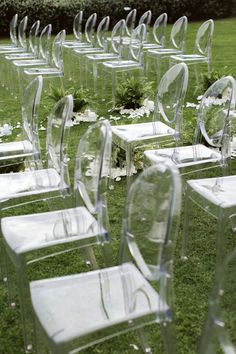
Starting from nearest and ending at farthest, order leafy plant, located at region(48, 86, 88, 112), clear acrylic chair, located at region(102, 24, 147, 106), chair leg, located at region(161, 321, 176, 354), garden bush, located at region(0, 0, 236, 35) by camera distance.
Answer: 1. chair leg, located at region(161, 321, 176, 354)
2. leafy plant, located at region(48, 86, 88, 112)
3. clear acrylic chair, located at region(102, 24, 147, 106)
4. garden bush, located at region(0, 0, 236, 35)

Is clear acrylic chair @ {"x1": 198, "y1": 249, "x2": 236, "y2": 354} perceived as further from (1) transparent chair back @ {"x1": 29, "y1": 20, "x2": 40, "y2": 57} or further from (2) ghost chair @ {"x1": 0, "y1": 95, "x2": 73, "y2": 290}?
(1) transparent chair back @ {"x1": 29, "y1": 20, "x2": 40, "y2": 57}

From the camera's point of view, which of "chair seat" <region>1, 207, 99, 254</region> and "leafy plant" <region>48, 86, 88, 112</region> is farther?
"leafy plant" <region>48, 86, 88, 112</region>

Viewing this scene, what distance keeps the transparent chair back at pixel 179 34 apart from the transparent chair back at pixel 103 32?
0.84m

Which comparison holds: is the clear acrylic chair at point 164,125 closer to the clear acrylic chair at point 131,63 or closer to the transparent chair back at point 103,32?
the clear acrylic chair at point 131,63

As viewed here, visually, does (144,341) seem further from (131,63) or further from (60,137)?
(131,63)

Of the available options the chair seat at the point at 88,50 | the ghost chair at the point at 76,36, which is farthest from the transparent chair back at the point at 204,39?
the ghost chair at the point at 76,36

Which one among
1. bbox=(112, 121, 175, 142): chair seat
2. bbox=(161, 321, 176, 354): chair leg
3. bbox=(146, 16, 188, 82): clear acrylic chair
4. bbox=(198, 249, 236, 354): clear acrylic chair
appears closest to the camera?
bbox=(198, 249, 236, 354): clear acrylic chair

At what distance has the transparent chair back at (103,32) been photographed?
21.3 ft

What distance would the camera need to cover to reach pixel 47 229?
2209 mm

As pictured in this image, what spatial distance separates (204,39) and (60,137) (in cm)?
374

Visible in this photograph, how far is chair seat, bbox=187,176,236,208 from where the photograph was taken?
2.40 metres

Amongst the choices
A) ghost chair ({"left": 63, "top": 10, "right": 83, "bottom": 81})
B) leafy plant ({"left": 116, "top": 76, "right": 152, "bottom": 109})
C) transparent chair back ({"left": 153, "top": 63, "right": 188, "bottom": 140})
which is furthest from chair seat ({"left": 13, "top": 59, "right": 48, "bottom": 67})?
transparent chair back ({"left": 153, "top": 63, "right": 188, "bottom": 140})

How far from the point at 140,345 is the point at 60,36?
4.19m

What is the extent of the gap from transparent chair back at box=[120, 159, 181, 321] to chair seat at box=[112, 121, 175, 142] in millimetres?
1505
